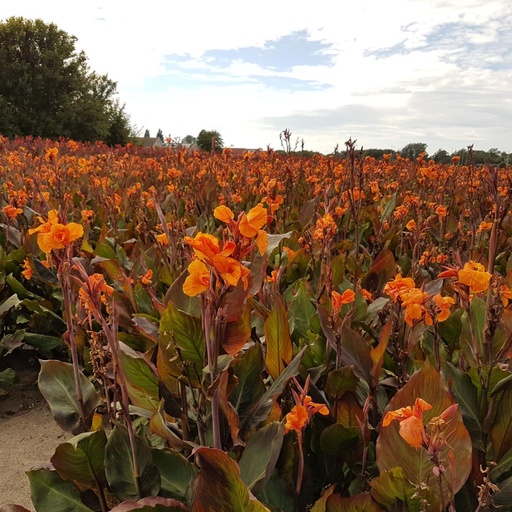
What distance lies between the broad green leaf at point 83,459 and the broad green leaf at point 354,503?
63cm

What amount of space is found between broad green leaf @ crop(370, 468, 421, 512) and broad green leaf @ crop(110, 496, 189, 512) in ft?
1.51

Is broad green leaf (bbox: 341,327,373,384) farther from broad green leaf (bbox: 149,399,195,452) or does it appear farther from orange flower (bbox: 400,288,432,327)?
broad green leaf (bbox: 149,399,195,452)

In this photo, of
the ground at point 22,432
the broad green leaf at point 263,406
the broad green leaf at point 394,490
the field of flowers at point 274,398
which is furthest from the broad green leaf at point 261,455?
the ground at point 22,432

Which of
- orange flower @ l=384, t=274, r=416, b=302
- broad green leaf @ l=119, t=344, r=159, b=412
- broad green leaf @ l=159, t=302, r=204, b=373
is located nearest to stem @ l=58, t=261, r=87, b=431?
broad green leaf @ l=119, t=344, r=159, b=412

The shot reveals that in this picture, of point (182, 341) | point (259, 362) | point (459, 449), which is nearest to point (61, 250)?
point (182, 341)

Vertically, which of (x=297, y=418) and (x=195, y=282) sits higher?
(x=195, y=282)

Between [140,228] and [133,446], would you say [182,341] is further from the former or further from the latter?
[140,228]

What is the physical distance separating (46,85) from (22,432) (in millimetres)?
43290

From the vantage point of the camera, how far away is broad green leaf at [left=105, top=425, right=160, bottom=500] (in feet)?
4.48

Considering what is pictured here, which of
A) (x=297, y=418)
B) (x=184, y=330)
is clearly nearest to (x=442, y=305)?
(x=297, y=418)

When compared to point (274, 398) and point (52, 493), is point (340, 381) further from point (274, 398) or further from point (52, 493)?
point (52, 493)

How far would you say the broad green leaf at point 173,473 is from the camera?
141cm

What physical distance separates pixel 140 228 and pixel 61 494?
7.65 feet

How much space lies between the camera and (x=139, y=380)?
62.9 inches
